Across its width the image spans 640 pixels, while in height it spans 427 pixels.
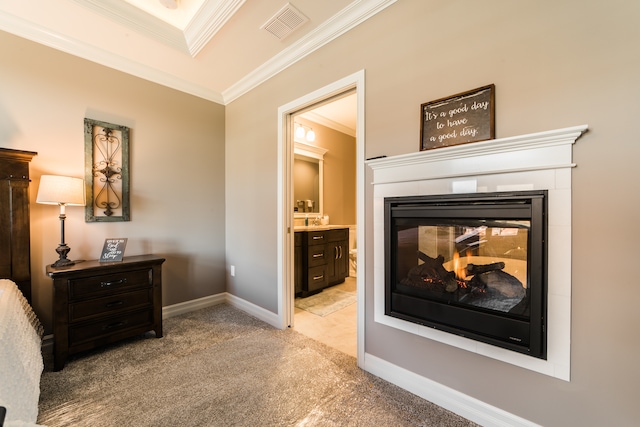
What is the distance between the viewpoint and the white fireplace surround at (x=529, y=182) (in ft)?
3.74

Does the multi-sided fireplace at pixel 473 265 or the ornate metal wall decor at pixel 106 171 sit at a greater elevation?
the ornate metal wall decor at pixel 106 171

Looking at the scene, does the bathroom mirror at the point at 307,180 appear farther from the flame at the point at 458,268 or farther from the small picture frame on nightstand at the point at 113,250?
the flame at the point at 458,268

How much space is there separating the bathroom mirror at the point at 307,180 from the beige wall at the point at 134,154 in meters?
1.13

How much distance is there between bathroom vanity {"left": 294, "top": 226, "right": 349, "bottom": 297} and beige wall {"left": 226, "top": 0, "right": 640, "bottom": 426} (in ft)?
5.42

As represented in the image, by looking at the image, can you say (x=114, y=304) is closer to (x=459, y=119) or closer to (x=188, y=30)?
(x=188, y=30)

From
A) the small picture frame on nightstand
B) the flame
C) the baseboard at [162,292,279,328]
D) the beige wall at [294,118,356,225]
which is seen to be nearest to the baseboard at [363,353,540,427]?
the flame

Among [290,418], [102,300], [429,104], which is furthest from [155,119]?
[290,418]

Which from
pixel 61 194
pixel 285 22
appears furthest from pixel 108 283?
pixel 285 22


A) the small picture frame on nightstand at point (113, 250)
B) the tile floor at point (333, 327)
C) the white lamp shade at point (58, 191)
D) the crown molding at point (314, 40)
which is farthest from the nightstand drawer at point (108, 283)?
the crown molding at point (314, 40)

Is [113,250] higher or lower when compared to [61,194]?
lower

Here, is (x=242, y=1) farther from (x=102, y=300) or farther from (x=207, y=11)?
(x=102, y=300)

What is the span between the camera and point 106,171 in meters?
2.40

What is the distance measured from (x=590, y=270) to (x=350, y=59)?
1886 millimetres

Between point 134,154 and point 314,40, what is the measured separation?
2068 mm
